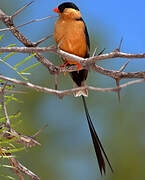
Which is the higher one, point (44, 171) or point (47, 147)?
point (47, 147)

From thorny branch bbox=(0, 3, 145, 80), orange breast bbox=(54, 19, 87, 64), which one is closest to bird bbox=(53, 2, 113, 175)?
orange breast bbox=(54, 19, 87, 64)

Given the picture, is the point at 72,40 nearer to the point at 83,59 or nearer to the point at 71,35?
the point at 71,35

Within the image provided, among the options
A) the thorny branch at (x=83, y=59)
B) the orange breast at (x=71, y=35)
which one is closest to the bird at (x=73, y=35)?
the orange breast at (x=71, y=35)

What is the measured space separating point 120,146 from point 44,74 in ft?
3.72

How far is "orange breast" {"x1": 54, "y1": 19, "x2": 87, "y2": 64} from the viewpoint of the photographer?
1722mm

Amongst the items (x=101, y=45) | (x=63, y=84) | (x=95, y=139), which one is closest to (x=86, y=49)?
(x=95, y=139)

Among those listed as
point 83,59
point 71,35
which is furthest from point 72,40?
point 83,59

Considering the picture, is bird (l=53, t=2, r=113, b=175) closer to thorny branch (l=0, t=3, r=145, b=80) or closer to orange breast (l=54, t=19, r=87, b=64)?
orange breast (l=54, t=19, r=87, b=64)

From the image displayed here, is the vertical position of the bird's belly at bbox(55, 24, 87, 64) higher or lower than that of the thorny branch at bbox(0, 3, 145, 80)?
higher

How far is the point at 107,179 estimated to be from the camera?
3391 millimetres

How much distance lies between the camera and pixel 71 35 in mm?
1722

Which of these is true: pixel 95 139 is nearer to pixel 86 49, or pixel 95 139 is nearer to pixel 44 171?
pixel 86 49

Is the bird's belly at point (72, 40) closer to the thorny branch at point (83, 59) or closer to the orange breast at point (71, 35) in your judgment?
the orange breast at point (71, 35)

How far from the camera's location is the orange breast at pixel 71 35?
5.65ft
